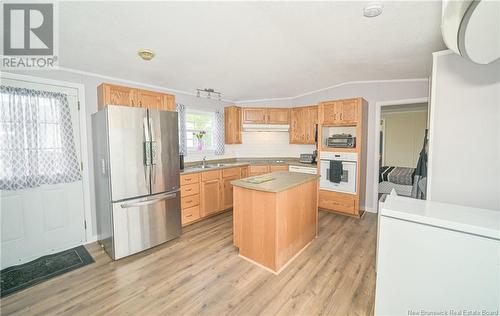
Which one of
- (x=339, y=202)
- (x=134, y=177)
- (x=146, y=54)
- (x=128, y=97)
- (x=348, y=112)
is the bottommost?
(x=339, y=202)

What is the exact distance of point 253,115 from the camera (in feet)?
15.9

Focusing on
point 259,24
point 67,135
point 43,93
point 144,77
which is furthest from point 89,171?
point 259,24

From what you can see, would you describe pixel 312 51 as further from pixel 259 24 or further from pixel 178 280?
pixel 178 280

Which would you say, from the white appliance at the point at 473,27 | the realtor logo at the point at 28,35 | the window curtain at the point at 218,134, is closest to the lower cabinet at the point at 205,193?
the window curtain at the point at 218,134

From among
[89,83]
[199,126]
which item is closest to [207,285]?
[89,83]

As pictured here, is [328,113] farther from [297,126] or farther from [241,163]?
[241,163]

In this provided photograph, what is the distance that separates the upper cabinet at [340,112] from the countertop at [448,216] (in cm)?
242

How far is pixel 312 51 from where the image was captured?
2.43 meters

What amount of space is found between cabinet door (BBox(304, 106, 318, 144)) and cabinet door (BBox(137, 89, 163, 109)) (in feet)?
9.83

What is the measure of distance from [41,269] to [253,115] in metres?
4.16

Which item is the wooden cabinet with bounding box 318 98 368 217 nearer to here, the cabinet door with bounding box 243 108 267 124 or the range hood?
the range hood

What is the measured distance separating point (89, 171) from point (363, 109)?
4.53 metres

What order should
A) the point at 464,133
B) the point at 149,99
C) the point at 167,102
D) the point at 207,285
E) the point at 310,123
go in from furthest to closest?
the point at 310,123 → the point at 167,102 → the point at 149,99 → the point at 207,285 → the point at 464,133

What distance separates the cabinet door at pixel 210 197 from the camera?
143 inches
